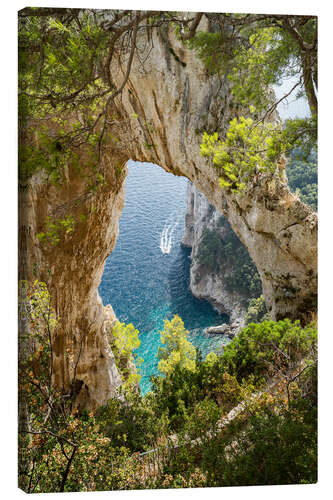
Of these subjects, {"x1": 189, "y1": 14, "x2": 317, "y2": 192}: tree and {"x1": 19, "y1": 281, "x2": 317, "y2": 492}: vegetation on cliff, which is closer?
{"x1": 19, "y1": 281, "x2": 317, "y2": 492}: vegetation on cliff

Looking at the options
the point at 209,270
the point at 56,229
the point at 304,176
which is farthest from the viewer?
the point at 209,270

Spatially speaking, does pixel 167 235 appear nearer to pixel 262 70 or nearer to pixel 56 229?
pixel 56 229

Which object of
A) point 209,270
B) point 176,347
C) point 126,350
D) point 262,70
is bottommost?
point 126,350

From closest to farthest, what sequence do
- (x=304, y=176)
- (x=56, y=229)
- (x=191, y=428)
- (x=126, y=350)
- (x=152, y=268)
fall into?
(x=191, y=428)
(x=304, y=176)
(x=56, y=229)
(x=152, y=268)
(x=126, y=350)

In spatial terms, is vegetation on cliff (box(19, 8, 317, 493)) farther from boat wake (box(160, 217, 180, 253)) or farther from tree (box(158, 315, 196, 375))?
boat wake (box(160, 217, 180, 253))

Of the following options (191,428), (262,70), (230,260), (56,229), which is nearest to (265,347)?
(191,428)

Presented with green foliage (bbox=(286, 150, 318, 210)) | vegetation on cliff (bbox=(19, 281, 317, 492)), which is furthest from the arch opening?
green foliage (bbox=(286, 150, 318, 210))

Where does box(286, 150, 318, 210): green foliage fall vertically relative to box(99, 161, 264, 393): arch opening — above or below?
above
